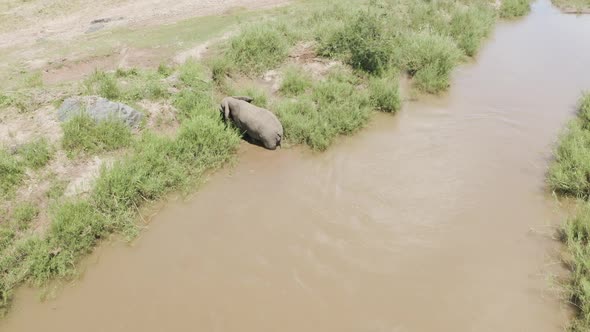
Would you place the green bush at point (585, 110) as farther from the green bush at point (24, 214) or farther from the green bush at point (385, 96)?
the green bush at point (24, 214)

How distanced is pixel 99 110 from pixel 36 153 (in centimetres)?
106

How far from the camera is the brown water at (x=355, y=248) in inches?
145

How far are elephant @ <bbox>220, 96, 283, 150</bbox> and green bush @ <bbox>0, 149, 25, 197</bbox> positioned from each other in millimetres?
2811

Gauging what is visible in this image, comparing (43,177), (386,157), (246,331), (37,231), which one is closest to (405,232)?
(386,157)

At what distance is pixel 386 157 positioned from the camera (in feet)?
19.0

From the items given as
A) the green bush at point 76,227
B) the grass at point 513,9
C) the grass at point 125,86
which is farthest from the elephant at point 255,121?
the grass at point 513,9

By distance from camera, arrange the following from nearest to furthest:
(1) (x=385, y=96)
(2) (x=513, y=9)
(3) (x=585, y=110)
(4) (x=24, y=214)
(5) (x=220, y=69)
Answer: (4) (x=24, y=214), (3) (x=585, y=110), (1) (x=385, y=96), (5) (x=220, y=69), (2) (x=513, y=9)

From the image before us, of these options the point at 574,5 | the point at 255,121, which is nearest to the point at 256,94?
the point at 255,121

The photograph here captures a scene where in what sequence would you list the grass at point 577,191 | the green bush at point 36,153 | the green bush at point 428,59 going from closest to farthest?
1. the grass at point 577,191
2. the green bush at point 36,153
3. the green bush at point 428,59

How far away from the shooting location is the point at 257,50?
8016 mm

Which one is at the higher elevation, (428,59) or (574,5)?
(574,5)

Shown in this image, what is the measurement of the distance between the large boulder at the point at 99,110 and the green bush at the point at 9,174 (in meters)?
1.00

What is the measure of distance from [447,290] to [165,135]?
4.26 meters

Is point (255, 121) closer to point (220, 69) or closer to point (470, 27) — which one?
point (220, 69)
